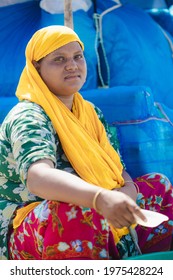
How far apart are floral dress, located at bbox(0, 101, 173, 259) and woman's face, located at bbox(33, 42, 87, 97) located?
14 cm

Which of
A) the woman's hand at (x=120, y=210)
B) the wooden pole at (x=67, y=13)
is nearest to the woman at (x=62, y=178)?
the woman's hand at (x=120, y=210)

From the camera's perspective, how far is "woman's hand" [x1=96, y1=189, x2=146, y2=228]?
1.70m

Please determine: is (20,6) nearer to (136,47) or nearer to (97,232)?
(136,47)

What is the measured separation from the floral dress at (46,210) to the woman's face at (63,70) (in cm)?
14

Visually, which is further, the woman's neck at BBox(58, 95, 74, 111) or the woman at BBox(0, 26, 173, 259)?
the woman's neck at BBox(58, 95, 74, 111)

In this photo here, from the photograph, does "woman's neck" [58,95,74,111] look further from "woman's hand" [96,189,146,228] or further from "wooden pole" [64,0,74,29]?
"wooden pole" [64,0,74,29]

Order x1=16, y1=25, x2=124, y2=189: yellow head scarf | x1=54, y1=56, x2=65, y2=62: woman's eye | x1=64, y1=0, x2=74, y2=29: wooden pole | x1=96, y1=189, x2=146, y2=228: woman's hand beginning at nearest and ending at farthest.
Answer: x1=96, y1=189, x2=146, y2=228: woman's hand < x1=16, y1=25, x2=124, y2=189: yellow head scarf < x1=54, y1=56, x2=65, y2=62: woman's eye < x1=64, y1=0, x2=74, y2=29: wooden pole

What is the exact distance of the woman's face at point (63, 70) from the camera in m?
2.29

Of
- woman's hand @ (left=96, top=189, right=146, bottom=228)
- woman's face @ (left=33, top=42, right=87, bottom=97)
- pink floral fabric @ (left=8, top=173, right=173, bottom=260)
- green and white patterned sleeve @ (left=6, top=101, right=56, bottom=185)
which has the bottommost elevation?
A: pink floral fabric @ (left=8, top=173, right=173, bottom=260)

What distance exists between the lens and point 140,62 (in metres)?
3.41

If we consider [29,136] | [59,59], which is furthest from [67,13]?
[29,136]

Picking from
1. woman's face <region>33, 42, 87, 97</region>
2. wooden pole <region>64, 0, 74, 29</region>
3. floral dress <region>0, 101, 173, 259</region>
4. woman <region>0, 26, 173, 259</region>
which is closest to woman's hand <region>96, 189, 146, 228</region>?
woman <region>0, 26, 173, 259</region>
